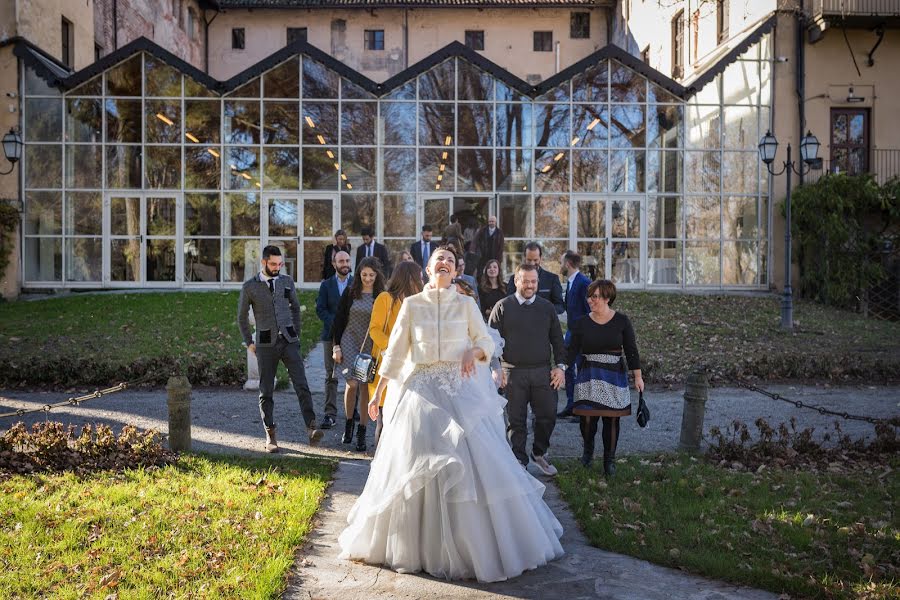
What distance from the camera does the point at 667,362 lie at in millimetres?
13727

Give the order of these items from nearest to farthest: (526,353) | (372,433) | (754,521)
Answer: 1. (754,521)
2. (526,353)
3. (372,433)

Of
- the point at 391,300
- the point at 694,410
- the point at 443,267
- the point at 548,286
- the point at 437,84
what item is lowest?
the point at 694,410

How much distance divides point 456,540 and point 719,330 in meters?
13.2

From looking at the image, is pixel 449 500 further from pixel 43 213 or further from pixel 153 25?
pixel 153 25

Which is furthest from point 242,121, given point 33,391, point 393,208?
point 33,391

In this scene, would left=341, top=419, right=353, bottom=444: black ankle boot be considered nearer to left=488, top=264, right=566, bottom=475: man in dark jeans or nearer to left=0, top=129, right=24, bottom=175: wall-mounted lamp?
left=488, top=264, right=566, bottom=475: man in dark jeans

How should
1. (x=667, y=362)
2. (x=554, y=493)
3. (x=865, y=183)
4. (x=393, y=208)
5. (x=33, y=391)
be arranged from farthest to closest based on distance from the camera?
(x=393, y=208)
(x=865, y=183)
(x=667, y=362)
(x=33, y=391)
(x=554, y=493)

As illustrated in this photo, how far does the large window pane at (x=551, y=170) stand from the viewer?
981 inches

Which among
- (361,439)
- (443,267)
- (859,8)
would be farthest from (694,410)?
(859,8)

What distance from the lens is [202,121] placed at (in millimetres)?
24531

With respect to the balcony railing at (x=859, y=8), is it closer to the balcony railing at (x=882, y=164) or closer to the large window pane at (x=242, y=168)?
the balcony railing at (x=882, y=164)

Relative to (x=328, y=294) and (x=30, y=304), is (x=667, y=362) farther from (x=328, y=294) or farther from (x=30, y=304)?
(x=30, y=304)

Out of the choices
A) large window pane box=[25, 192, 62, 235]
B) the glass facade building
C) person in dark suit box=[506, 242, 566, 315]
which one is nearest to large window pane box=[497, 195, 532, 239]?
the glass facade building

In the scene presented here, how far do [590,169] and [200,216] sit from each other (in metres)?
11.6
